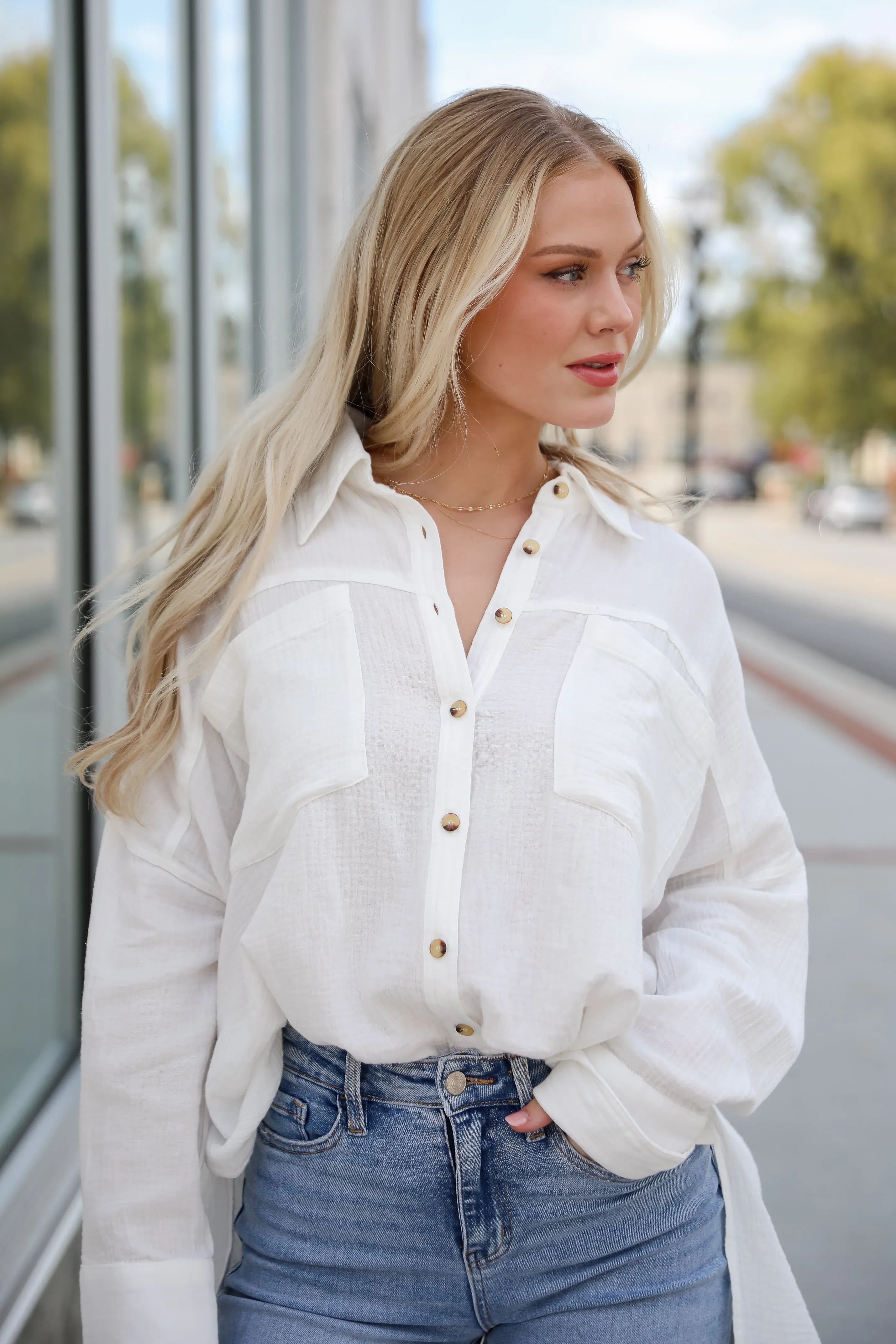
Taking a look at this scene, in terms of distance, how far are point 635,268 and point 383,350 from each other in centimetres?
33

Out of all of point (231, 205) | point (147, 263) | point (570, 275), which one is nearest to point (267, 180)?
point (231, 205)

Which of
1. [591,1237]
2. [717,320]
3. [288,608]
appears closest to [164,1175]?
[591,1237]

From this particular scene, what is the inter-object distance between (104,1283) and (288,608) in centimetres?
80

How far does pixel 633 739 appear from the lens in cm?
158

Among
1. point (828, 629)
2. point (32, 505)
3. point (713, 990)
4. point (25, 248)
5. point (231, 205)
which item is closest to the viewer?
point (713, 990)

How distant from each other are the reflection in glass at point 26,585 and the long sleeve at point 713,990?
4.35ft

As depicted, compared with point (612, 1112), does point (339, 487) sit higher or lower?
higher

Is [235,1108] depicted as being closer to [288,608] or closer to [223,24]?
[288,608]

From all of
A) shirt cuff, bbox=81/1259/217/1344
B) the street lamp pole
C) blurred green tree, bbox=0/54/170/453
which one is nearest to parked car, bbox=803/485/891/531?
the street lamp pole

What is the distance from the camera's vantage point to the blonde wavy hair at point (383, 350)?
1.60 meters

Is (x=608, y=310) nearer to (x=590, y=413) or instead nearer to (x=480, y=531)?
(x=590, y=413)

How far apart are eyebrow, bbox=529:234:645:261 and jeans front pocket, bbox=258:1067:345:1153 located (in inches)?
39.2

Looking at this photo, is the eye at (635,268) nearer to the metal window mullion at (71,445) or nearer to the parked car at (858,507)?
the metal window mullion at (71,445)

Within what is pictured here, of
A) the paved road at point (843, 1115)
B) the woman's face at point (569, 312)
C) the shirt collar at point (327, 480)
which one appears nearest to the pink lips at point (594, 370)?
the woman's face at point (569, 312)
